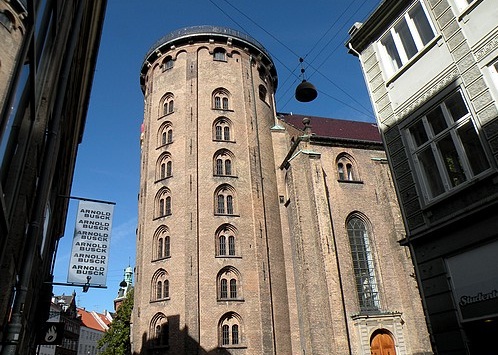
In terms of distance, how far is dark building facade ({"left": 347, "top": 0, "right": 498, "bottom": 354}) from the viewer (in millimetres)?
7211

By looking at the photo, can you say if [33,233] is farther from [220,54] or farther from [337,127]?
[337,127]

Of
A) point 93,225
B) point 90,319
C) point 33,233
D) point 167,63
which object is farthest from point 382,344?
point 90,319

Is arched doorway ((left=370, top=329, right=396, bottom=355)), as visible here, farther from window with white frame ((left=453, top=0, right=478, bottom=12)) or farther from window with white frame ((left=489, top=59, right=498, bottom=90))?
window with white frame ((left=453, top=0, right=478, bottom=12))

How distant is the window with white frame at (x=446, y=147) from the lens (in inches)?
309

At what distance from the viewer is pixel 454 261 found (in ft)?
25.5

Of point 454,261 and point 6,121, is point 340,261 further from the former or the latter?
point 6,121

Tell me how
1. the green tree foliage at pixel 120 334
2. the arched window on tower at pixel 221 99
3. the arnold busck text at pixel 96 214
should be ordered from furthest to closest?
the green tree foliage at pixel 120 334 → the arched window on tower at pixel 221 99 → the arnold busck text at pixel 96 214

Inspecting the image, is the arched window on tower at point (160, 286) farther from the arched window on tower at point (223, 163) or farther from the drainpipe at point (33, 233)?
the drainpipe at point (33, 233)

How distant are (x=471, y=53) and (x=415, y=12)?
2.21 m

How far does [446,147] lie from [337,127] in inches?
1123

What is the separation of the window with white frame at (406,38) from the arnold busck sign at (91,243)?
7.83 metres

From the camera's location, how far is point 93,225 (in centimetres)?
934

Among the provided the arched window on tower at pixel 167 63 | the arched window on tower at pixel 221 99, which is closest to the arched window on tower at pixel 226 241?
the arched window on tower at pixel 221 99

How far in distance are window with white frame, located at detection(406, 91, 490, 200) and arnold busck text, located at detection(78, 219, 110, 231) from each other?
282 inches
